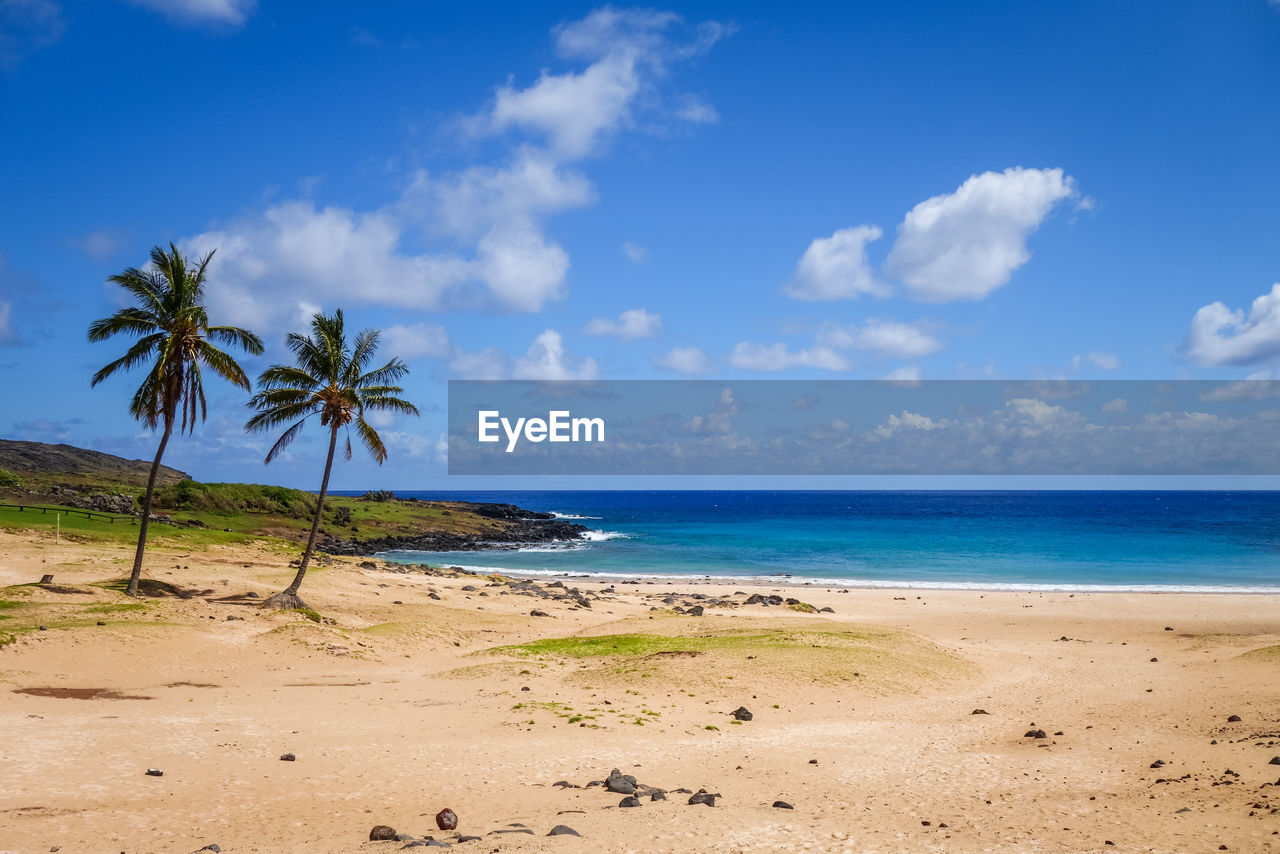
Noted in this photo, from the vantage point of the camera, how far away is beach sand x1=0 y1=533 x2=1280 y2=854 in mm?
10023

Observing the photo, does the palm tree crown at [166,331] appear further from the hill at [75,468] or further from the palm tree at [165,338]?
the hill at [75,468]

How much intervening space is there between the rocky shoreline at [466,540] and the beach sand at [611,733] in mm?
39922

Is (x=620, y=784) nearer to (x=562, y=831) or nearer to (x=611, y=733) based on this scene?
(x=562, y=831)

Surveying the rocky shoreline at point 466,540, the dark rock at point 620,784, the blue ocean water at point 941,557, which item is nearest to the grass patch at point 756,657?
the dark rock at point 620,784

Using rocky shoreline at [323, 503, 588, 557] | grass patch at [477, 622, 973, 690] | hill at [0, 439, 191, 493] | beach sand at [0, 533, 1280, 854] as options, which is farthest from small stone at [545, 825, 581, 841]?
hill at [0, 439, 191, 493]

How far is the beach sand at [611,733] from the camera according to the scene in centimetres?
1002

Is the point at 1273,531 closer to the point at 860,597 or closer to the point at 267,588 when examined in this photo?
the point at 860,597

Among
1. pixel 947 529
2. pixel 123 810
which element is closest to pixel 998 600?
pixel 123 810

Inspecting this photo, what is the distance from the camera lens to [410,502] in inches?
4498

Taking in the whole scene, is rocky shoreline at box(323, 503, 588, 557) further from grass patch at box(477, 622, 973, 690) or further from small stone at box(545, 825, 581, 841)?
small stone at box(545, 825, 581, 841)

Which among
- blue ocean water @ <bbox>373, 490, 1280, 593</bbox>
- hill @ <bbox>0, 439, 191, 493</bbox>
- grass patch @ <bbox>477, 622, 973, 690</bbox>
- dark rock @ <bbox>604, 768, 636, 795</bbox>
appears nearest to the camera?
dark rock @ <bbox>604, 768, 636, 795</bbox>

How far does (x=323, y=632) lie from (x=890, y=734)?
55.7ft

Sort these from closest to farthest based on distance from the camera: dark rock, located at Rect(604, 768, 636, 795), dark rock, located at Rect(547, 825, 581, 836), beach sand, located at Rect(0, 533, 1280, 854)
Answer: dark rock, located at Rect(547, 825, 581, 836) < beach sand, located at Rect(0, 533, 1280, 854) < dark rock, located at Rect(604, 768, 636, 795)

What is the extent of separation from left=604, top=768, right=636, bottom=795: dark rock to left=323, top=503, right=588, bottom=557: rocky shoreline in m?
57.9
